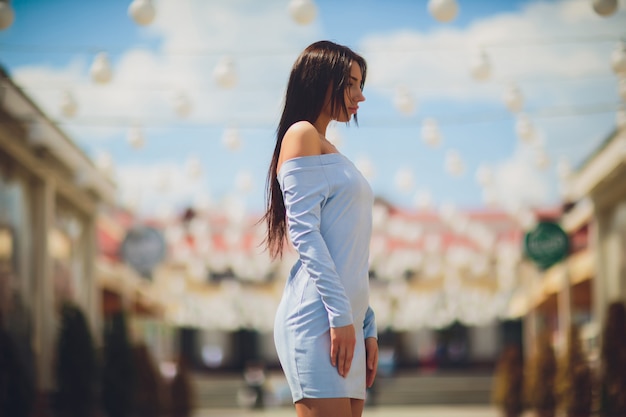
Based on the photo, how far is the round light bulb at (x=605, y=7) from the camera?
23.2 feet

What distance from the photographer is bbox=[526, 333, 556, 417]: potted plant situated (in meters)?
13.8

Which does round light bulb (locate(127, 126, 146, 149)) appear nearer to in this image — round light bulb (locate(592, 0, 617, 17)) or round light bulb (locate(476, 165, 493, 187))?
round light bulb (locate(476, 165, 493, 187))

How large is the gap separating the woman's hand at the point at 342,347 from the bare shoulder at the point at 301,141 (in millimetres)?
476

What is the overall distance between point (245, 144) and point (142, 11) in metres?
5.09

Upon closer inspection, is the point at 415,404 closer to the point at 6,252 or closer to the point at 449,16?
the point at 6,252

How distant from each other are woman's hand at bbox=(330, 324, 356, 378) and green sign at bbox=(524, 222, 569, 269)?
13.3m

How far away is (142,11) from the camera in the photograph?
748cm

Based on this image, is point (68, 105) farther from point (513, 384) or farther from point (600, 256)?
point (513, 384)

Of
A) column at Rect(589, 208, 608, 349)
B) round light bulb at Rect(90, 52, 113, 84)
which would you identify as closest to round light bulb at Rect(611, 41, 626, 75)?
round light bulb at Rect(90, 52, 113, 84)

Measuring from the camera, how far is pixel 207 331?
38156 millimetres

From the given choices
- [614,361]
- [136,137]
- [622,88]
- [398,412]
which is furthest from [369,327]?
[398,412]

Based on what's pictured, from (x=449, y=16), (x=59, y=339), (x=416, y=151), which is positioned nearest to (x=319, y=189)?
(x=449, y=16)

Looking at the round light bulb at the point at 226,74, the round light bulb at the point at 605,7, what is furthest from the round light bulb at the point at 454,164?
the round light bulb at the point at 605,7

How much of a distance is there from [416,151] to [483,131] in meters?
1.89
